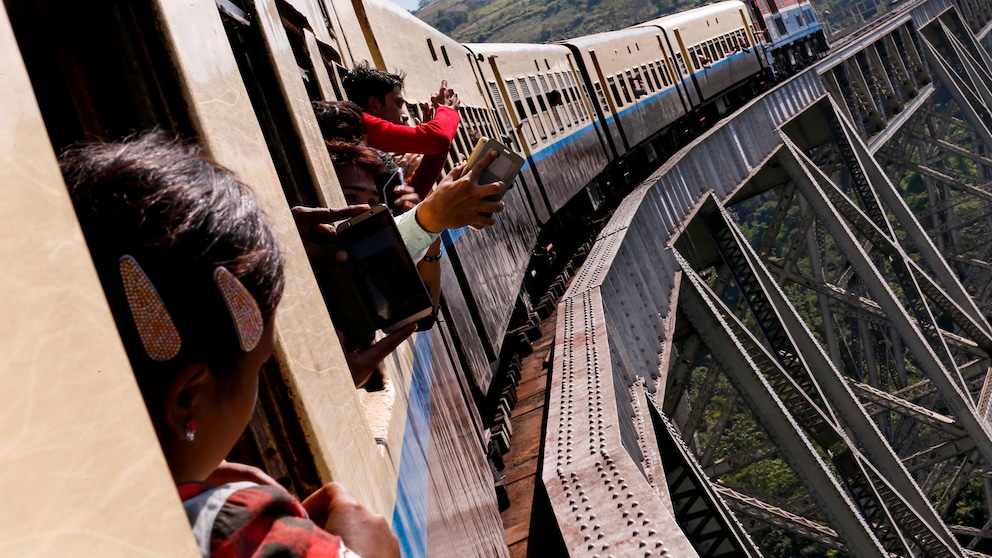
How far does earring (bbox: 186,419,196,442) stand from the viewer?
960 mm

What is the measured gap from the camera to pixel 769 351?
12.3 m

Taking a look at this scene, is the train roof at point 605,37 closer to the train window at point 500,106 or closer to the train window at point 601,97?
the train window at point 601,97

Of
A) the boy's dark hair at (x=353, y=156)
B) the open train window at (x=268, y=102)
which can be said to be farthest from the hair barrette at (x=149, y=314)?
the boy's dark hair at (x=353, y=156)

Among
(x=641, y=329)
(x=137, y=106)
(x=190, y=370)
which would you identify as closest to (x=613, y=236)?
(x=641, y=329)

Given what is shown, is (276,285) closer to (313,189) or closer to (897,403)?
(313,189)

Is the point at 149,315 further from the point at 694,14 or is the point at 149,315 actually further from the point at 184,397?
the point at 694,14

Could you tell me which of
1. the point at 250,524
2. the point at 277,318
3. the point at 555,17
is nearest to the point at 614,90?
the point at 277,318

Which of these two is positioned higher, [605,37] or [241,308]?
[605,37]

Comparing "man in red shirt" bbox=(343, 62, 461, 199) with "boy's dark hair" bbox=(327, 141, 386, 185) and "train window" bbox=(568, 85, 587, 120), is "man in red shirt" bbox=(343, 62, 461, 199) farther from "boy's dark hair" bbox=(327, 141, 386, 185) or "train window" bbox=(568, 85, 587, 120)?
"train window" bbox=(568, 85, 587, 120)

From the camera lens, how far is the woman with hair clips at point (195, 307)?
0.93 metres

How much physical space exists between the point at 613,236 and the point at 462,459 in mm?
3882

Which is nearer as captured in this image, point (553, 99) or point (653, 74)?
point (553, 99)

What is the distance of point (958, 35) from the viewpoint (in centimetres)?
2817

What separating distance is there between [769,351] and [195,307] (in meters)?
11.8
